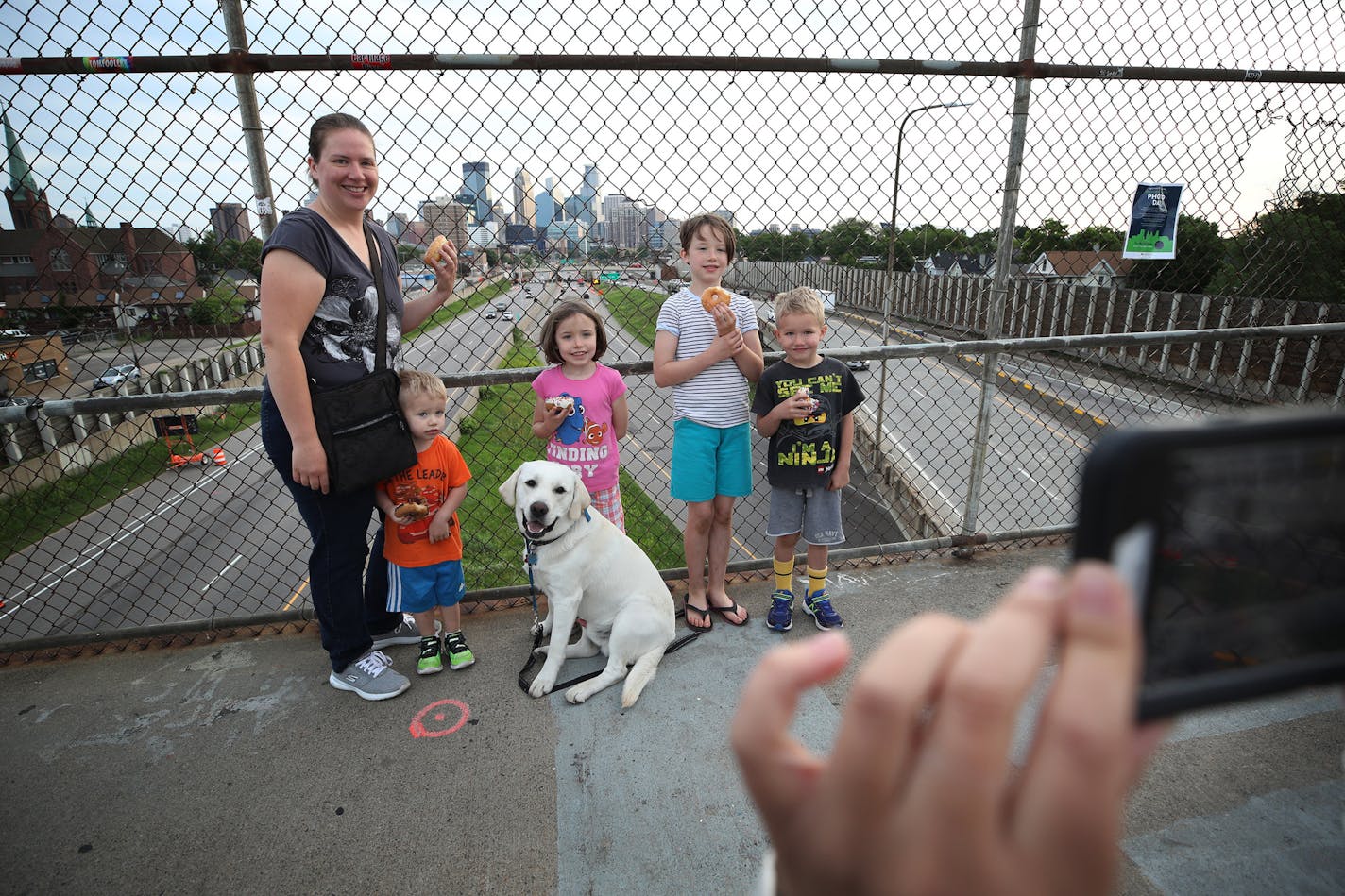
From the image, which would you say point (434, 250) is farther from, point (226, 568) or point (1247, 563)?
point (226, 568)

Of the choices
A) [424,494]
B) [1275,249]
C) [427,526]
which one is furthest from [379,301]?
[1275,249]

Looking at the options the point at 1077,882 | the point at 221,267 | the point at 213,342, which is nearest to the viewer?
the point at 1077,882

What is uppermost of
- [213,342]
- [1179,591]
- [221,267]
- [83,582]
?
[221,267]

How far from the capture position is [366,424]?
2.71 metres

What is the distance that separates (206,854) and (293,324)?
1.92 metres

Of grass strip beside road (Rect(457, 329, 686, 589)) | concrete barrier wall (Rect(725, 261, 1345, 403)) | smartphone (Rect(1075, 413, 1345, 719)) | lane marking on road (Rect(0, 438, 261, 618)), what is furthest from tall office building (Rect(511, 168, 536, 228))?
lane marking on road (Rect(0, 438, 261, 618))

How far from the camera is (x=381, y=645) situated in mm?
3406

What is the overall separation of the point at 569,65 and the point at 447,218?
3.18 feet

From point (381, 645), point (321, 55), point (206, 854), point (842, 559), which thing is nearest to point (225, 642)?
point (381, 645)

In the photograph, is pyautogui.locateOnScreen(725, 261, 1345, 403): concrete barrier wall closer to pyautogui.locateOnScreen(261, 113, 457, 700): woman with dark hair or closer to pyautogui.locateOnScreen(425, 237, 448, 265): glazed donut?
pyautogui.locateOnScreen(425, 237, 448, 265): glazed donut

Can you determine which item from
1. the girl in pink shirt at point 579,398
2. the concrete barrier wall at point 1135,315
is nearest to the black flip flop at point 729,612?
the girl in pink shirt at point 579,398

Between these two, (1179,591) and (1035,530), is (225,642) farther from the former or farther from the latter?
(1035,530)

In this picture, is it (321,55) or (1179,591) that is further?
(321,55)

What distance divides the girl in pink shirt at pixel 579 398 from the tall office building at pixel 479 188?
2.08 feet
